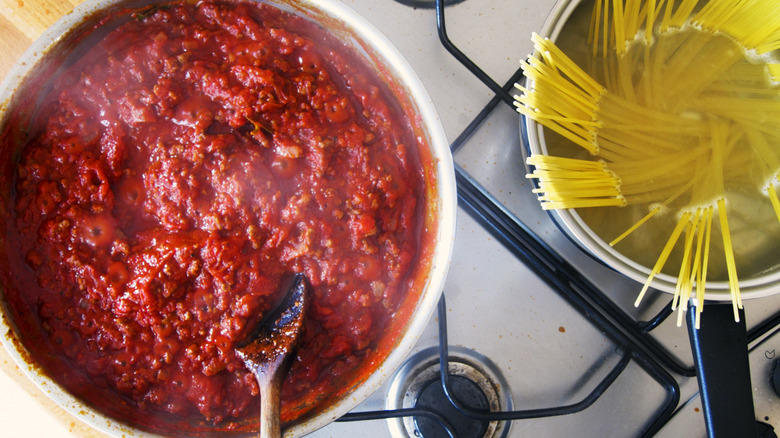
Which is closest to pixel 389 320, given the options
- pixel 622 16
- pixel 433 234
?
pixel 433 234

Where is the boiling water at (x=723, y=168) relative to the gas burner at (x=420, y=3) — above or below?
below

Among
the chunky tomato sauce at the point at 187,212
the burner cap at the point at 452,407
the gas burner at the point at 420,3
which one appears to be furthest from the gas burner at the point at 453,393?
the gas burner at the point at 420,3

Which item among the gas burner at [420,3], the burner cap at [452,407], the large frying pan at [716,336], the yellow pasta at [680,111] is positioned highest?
the gas burner at [420,3]

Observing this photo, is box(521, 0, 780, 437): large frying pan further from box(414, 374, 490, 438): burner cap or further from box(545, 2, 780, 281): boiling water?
box(414, 374, 490, 438): burner cap

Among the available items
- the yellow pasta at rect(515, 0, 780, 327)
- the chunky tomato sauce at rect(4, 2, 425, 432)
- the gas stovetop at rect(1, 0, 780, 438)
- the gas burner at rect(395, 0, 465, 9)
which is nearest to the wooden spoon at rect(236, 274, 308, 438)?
the chunky tomato sauce at rect(4, 2, 425, 432)

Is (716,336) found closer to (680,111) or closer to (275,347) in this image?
(680,111)

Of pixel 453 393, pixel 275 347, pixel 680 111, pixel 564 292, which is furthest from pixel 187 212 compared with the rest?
pixel 680 111

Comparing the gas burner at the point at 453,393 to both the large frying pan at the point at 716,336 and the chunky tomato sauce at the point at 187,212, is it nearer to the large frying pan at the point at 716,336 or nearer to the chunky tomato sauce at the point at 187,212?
the chunky tomato sauce at the point at 187,212
